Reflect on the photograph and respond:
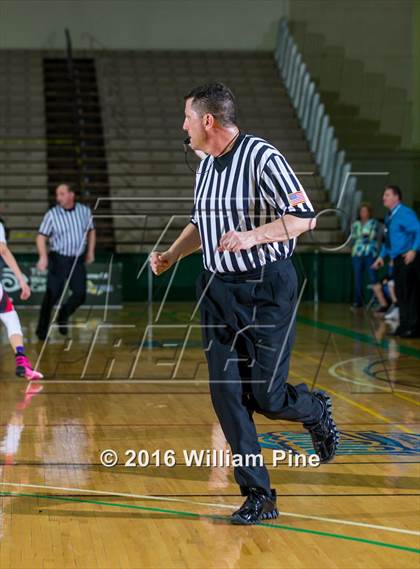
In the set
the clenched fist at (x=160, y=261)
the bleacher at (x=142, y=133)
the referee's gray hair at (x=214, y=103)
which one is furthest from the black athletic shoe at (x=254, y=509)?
the bleacher at (x=142, y=133)

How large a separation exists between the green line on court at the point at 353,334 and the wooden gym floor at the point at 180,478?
1.34 meters

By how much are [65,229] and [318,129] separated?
11.2m

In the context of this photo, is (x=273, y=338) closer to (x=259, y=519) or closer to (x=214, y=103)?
(x=259, y=519)

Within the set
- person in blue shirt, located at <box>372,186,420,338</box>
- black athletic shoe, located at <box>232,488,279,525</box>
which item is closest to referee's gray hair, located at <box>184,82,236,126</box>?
black athletic shoe, located at <box>232,488,279,525</box>

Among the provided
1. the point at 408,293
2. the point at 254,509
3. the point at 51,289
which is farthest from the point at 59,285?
the point at 254,509

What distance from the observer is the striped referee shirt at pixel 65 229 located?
12211 mm

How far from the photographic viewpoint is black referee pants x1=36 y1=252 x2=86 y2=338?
12.3 m

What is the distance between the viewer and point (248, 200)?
4.46 metres

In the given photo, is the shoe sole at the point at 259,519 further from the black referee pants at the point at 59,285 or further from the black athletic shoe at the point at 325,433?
the black referee pants at the point at 59,285

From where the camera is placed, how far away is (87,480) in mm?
5293

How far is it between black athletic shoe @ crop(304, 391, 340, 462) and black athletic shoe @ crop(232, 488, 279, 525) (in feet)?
1.75

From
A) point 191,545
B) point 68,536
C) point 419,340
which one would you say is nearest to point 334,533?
point 191,545

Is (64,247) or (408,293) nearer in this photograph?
(64,247)

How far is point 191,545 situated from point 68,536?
525 mm
